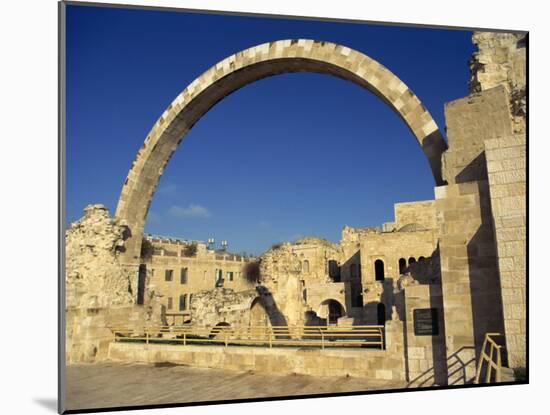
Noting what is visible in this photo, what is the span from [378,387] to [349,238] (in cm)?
2853

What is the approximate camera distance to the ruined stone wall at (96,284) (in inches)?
416

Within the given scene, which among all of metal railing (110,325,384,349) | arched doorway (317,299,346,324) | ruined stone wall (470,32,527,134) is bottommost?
arched doorway (317,299,346,324)

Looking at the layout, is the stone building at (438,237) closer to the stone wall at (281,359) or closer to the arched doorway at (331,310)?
the stone wall at (281,359)

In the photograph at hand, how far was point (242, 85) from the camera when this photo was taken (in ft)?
39.0

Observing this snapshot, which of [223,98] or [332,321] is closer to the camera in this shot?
[223,98]

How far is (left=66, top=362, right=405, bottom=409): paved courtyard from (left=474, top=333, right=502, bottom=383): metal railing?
4.39 ft

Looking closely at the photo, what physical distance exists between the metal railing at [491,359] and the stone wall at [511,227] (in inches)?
8.5

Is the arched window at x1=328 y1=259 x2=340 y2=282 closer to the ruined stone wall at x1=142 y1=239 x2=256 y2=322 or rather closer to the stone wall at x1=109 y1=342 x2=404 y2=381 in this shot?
the ruined stone wall at x1=142 y1=239 x2=256 y2=322

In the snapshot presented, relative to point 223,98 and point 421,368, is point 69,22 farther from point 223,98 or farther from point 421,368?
point 421,368

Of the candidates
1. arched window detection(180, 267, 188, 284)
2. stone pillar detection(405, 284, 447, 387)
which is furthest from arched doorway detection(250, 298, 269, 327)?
arched window detection(180, 267, 188, 284)

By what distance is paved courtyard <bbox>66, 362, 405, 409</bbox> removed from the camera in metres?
6.64

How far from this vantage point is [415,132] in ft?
26.7

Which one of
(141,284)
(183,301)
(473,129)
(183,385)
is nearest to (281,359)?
(183,385)

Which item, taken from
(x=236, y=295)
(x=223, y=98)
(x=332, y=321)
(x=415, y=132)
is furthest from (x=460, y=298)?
(x=332, y=321)
